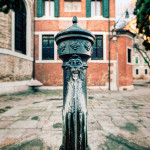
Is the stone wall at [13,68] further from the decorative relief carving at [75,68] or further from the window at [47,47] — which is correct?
the decorative relief carving at [75,68]

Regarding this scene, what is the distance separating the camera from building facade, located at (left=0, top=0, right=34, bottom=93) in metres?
6.10

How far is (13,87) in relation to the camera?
6.54m

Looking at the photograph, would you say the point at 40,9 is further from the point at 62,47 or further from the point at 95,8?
the point at 62,47

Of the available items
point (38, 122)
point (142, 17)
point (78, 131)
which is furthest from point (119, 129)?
point (142, 17)

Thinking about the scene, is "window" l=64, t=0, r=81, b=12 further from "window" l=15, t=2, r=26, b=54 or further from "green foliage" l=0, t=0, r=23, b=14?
"green foliage" l=0, t=0, r=23, b=14

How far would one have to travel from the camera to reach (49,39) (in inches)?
352

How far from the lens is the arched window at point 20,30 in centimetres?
748

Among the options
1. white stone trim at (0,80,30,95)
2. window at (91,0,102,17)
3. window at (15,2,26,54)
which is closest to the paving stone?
white stone trim at (0,80,30,95)

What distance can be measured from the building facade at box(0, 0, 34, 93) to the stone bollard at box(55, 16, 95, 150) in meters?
6.13

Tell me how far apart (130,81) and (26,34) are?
1002cm

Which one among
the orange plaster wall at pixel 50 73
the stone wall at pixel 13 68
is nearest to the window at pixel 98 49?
the orange plaster wall at pixel 50 73

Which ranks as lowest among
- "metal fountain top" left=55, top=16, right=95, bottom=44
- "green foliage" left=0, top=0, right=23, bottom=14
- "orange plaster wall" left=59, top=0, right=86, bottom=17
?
"metal fountain top" left=55, top=16, right=95, bottom=44

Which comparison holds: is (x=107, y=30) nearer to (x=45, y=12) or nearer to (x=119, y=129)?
(x=45, y=12)

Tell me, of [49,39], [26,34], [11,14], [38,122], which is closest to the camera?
[38,122]
